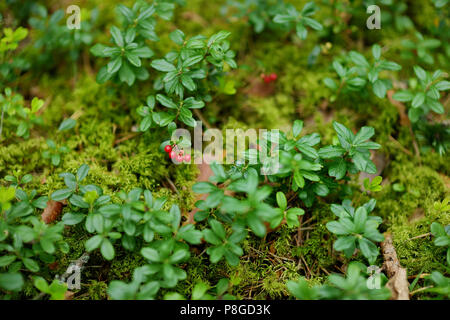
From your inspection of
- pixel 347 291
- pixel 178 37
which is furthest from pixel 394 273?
pixel 178 37

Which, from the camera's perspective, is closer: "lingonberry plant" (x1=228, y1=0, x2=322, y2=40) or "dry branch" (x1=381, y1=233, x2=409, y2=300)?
"dry branch" (x1=381, y1=233, x2=409, y2=300)

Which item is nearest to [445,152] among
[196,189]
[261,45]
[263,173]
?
[263,173]

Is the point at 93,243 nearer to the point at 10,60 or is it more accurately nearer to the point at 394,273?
the point at 394,273

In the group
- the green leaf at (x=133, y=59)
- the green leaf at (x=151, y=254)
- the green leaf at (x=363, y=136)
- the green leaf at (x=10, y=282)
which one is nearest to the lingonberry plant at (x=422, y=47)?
the green leaf at (x=363, y=136)

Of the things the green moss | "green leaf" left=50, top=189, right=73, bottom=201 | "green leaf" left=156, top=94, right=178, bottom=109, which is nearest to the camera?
"green leaf" left=50, top=189, right=73, bottom=201

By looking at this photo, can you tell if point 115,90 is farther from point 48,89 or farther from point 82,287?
point 82,287

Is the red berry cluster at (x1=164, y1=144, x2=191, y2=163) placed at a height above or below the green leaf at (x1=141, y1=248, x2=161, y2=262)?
above

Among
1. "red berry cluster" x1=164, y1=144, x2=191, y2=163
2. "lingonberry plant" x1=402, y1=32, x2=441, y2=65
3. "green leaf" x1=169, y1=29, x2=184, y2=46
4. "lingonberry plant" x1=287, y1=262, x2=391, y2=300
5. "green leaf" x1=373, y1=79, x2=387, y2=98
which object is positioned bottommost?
"lingonberry plant" x1=287, y1=262, x2=391, y2=300

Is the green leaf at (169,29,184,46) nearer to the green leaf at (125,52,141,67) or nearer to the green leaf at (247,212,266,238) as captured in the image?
the green leaf at (125,52,141,67)

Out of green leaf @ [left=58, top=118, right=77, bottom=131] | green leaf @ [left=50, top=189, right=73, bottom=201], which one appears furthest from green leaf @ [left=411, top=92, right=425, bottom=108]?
green leaf @ [left=58, top=118, right=77, bottom=131]
